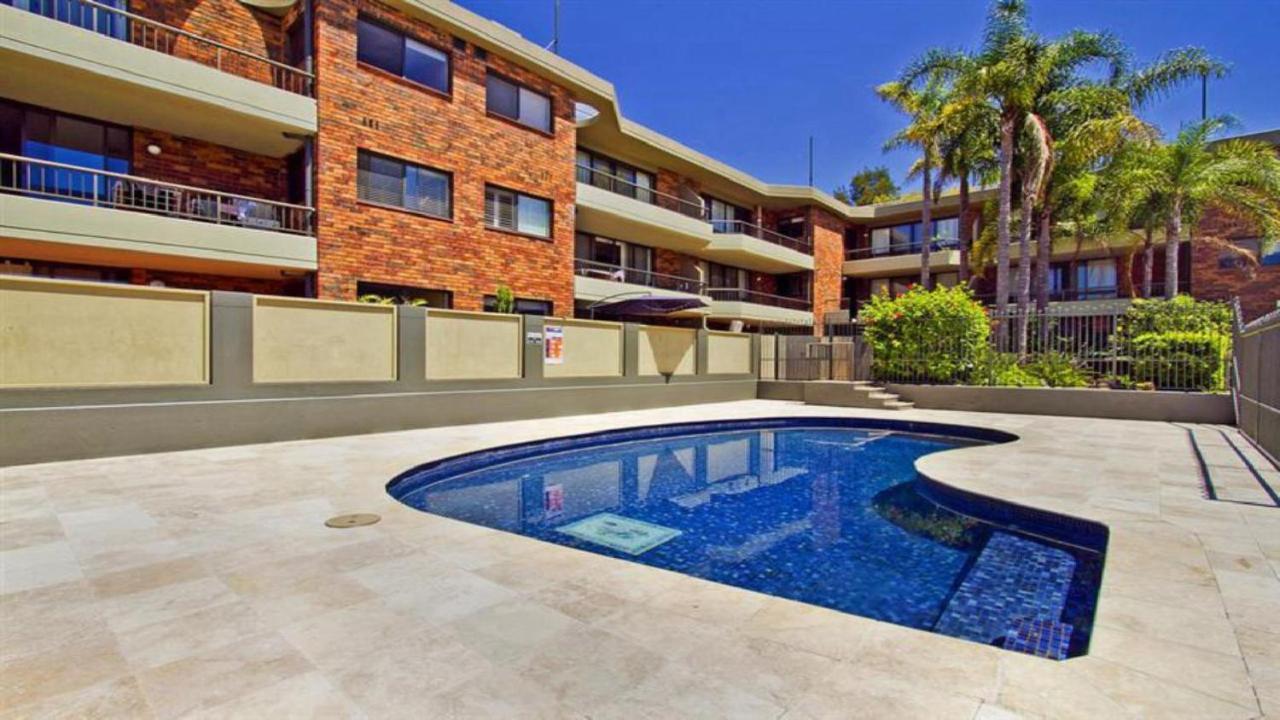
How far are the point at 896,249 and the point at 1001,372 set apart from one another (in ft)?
55.2

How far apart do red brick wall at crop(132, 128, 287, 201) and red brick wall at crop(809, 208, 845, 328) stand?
72.3 ft

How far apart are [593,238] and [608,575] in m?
17.7

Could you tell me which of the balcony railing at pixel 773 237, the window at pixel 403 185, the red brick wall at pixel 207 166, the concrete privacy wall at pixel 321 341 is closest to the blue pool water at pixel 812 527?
the concrete privacy wall at pixel 321 341

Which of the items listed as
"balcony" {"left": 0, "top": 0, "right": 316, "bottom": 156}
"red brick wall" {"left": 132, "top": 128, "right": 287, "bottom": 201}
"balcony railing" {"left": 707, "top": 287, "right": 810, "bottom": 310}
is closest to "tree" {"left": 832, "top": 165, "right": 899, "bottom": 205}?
"balcony railing" {"left": 707, "top": 287, "right": 810, "bottom": 310}

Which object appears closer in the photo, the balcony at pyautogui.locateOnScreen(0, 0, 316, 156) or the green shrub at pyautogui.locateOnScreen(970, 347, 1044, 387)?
the balcony at pyautogui.locateOnScreen(0, 0, 316, 156)

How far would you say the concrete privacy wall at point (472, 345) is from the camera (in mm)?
11898

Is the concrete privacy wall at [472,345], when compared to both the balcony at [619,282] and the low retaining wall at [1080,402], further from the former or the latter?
the low retaining wall at [1080,402]

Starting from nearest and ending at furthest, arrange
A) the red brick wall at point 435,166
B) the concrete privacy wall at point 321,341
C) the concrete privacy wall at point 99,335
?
the concrete privacy wall at point 99,335, the concrete privacy wall at point 321,341, the red brick wall at point 435,166

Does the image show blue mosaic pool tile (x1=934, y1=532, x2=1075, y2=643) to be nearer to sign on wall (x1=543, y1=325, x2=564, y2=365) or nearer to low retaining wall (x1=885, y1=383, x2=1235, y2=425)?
sign on wall (x1=543, y1=325, x2=564, y2=365)

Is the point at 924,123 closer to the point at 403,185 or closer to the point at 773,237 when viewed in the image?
the point at 773,237

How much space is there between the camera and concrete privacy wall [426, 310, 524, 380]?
1190 centimetres

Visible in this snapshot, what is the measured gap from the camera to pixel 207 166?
1324cm

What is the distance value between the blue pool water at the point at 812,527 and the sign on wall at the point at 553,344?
11.4 ft

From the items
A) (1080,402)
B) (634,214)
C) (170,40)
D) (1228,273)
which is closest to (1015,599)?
(1080,402)
